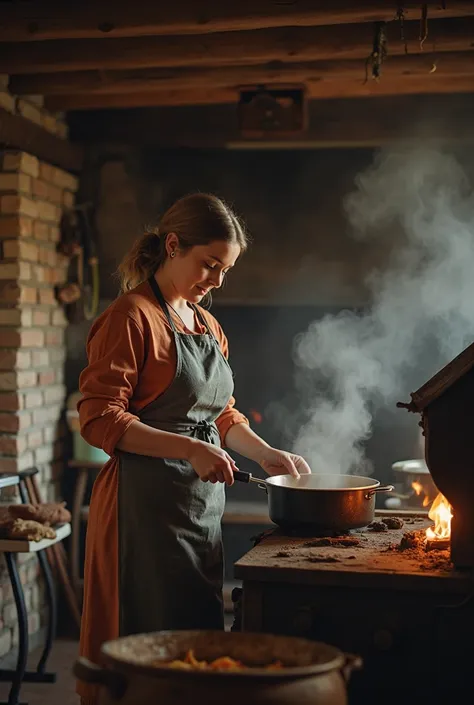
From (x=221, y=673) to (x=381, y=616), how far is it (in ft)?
2.41

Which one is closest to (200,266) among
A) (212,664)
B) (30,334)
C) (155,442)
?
(155,442)

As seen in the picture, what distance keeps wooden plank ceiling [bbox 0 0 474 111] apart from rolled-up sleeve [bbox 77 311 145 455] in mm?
1631

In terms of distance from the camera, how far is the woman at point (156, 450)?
2.60m

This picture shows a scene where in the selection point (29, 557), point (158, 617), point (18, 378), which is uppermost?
point (18, 378)

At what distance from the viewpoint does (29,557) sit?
15.8 feet

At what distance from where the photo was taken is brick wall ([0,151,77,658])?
15.0 ft

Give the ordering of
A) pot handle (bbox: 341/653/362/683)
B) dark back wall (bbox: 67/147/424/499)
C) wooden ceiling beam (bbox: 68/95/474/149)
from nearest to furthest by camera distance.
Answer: pot handle (bbox: 341/653/362/683) → wooden ceiling beam (bbox: 68/95/474/149) → dark back wall (bbox: 67/147/424/499)

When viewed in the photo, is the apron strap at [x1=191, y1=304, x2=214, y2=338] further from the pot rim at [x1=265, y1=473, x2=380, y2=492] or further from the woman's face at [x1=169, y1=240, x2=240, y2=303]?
the pot rim at [x1=265, y1=473, x2=380, y2=492]

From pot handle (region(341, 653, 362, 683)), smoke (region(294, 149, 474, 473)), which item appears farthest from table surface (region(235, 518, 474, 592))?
smoke (region(294, 149, 474, 473))

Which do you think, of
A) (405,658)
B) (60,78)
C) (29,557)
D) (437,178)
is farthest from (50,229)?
(405,658)

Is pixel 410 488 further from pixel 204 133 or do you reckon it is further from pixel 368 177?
pixel 204 133

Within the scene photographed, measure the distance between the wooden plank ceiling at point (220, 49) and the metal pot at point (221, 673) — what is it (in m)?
2.60

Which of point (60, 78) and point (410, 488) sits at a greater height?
point (60, 78)

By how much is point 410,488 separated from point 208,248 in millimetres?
2118
